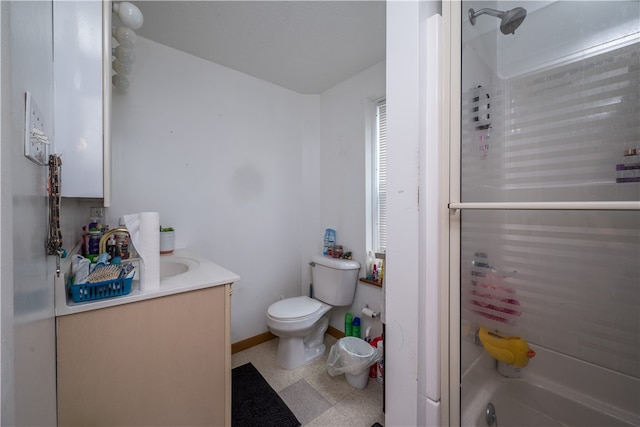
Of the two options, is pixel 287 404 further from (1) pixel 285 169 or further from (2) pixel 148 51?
(2) pixel 148 51

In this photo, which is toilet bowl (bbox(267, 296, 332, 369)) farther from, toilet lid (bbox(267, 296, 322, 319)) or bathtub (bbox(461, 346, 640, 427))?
bathtub (bbox(461, 346, 640, 427))

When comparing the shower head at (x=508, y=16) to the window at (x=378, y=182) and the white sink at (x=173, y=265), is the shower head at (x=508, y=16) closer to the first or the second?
the window at (x=378, y=182)

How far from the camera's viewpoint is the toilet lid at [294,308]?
1.65 metres

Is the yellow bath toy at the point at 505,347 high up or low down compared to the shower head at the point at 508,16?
down

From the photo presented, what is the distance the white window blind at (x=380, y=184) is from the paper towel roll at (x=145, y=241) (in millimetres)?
1532

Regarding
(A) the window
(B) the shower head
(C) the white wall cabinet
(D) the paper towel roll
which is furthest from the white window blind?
(C) the white wall cabinet

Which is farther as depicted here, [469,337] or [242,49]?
[242,49]

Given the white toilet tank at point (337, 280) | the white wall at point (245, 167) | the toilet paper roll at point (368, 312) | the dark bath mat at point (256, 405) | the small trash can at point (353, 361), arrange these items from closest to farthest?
the dark bath mat at point (256, 405) < the small trash can at point (353, 361) < the white wall at point (245, 167) < the toilet paper roll at point (368, 312) < the white toilet tank at point (337, 280)

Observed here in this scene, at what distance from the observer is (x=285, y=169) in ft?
7.32

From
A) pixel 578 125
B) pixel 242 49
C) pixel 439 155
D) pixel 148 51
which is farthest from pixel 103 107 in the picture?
pixel 578 125

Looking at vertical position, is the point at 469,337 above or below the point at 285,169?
below

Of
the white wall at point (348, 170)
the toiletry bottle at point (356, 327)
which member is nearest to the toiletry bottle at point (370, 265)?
the white wall at point (348, 170)

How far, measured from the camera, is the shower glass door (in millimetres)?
581

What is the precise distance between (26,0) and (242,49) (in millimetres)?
1497
